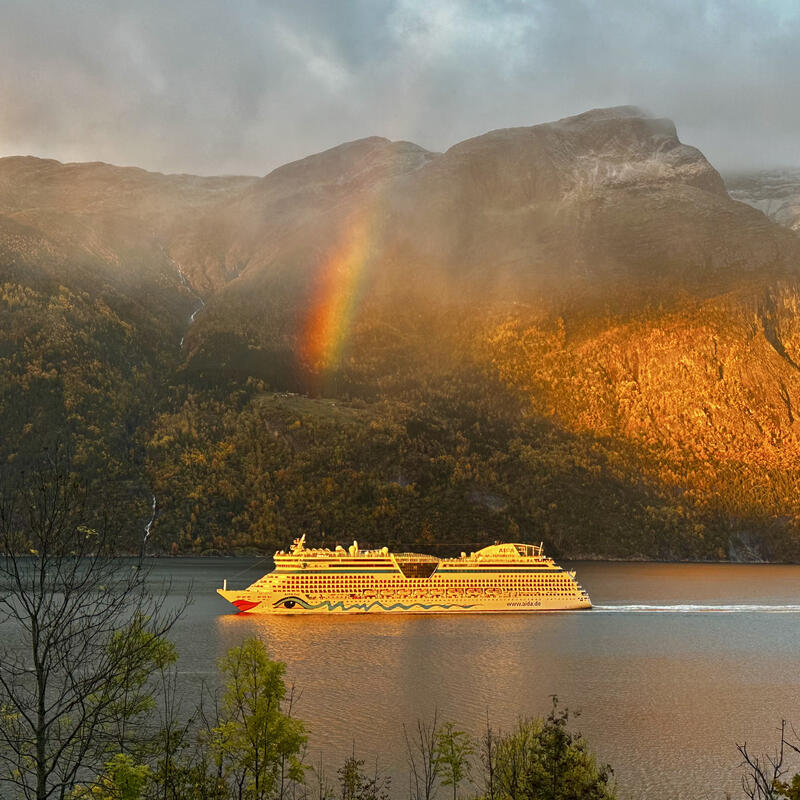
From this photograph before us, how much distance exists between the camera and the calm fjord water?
51250 mm

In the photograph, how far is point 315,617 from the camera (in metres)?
118

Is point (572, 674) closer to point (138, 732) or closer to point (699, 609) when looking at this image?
point (138, 732)

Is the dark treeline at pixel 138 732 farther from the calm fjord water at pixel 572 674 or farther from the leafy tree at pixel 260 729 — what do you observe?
the calm fjord water at pixel 572 674

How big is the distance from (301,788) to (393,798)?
13.7 ft

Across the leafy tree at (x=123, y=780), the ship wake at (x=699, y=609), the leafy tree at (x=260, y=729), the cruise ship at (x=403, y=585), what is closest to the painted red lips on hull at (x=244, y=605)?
the cruise ship at (x=403, y=585)

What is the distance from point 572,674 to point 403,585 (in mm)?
49043

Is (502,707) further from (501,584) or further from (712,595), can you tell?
(712,595)

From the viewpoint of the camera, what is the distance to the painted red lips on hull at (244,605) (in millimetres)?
119375

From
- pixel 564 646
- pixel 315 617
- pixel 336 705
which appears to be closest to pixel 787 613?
pixel 564 646

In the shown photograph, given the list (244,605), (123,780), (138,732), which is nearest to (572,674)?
(138,732)

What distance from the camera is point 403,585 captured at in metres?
123

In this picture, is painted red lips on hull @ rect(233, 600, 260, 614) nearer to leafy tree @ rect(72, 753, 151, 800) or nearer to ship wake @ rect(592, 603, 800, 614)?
ship wake @ rect(592, 603, 800, 614)

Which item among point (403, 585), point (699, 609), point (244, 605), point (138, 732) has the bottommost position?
point (138, 732)

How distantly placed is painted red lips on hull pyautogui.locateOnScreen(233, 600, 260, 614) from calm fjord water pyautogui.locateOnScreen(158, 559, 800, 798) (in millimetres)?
2869
